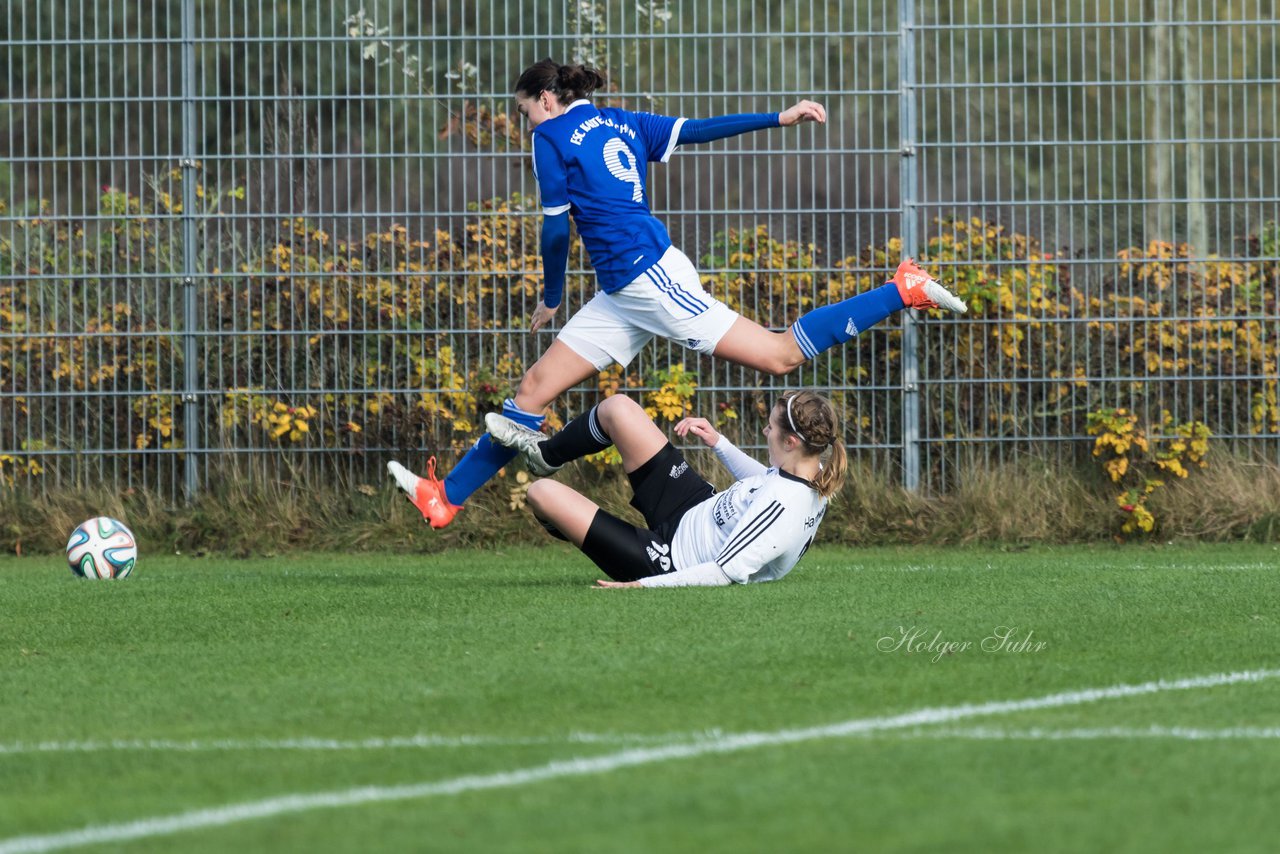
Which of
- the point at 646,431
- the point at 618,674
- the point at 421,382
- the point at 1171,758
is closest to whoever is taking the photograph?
the point at 1171,758

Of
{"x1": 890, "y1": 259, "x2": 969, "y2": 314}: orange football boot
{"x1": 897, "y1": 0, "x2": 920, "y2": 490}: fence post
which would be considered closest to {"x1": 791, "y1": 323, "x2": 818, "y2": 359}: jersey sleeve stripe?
{"x1": 890, "y1": 259, "x2": 969, "y2": 314}: orange football boot

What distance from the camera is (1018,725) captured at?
13.1 ft

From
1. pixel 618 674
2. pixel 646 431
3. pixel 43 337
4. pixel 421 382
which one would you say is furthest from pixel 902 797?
pixel 43 337

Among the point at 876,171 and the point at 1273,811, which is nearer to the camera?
the point at 1273,811

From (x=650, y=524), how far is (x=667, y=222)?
3.48 metres

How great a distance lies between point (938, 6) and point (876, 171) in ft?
3.28

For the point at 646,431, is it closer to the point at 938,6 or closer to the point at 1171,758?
the point at 1171,758

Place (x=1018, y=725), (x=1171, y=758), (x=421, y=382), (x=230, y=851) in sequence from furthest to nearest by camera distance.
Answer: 1. (x=421, y=382)
2. (x=1018, y=725)
3. (x=1171, y=758)
4. (x=230, y=851)

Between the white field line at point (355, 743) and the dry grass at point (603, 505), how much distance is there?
18.6 feet

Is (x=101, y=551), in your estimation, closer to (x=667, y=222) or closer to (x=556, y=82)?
(x=556, y=82)

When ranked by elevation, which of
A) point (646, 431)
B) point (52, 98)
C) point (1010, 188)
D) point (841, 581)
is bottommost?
point (841, 581)

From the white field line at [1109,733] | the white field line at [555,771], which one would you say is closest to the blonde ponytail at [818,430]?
the white field line at [555,771]

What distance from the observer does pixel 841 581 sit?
710 cm

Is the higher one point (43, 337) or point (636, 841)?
point (43, 337)
